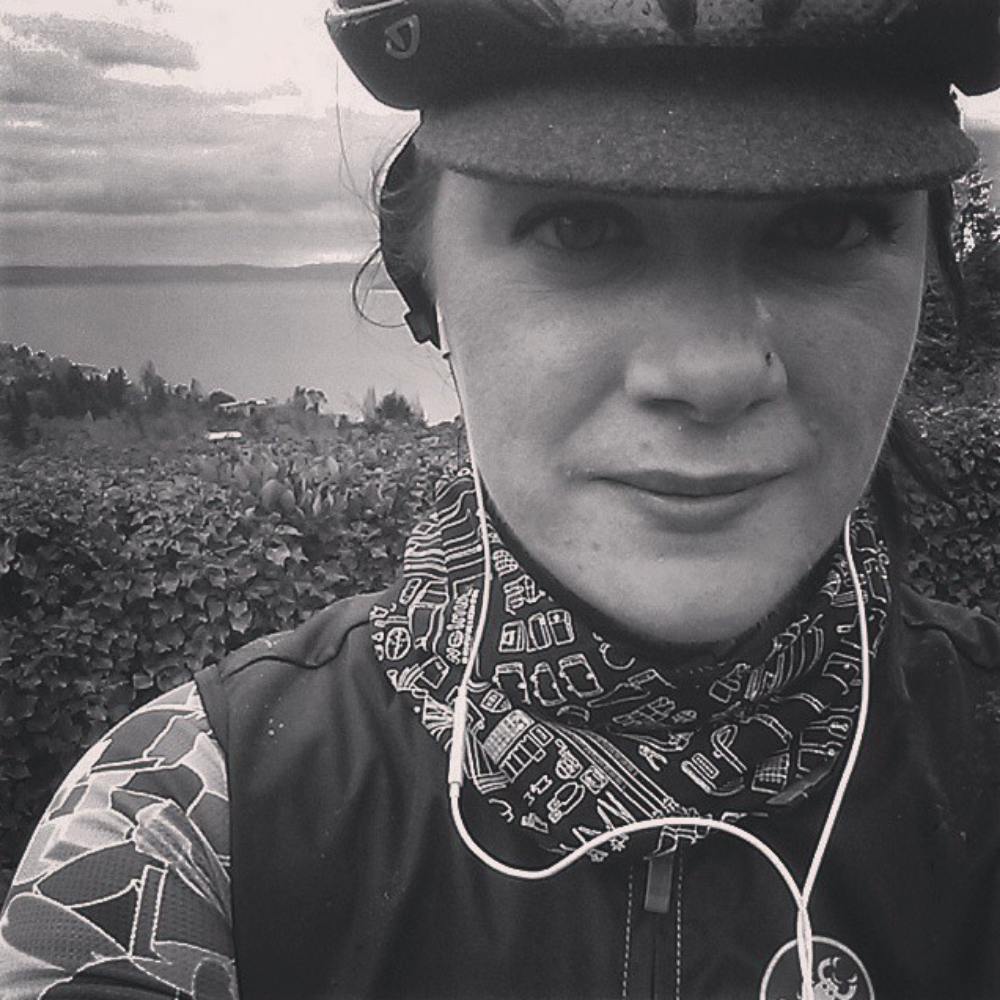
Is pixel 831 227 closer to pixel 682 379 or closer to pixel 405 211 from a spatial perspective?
pixel 682 379

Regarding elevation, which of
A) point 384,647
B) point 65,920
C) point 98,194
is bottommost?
point 65,920

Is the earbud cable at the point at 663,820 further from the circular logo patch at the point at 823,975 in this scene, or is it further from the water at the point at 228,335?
the water at the point at 228,335

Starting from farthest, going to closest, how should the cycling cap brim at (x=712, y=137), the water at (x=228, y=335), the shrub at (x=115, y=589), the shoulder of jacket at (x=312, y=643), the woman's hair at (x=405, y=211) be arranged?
1. the water at (x=228, y=335)
2. the shrub at (x=115, y=589)
3. the shoulder of jacket at (x=312, y=643)
4. the woman's hair at (x=405, y=211)
5. the cycling cap brim at (x=712, y=137)

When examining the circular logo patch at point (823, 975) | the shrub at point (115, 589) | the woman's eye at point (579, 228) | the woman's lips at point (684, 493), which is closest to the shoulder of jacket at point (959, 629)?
the circular logo patch at point (823, 975)

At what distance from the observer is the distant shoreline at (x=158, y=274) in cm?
345

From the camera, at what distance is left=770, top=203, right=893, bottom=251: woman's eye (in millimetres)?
947

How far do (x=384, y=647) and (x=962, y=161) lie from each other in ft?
2.20

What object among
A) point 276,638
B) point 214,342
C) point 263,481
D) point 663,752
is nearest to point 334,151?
point 214,342

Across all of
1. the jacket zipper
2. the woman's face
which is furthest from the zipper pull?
the woman's face

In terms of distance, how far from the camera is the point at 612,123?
0.88m

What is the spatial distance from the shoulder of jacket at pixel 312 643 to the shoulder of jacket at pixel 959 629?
0.56m

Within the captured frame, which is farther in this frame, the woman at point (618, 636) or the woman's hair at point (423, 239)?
the woman's hair at point (423, 239)

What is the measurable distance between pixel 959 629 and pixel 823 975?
433 millimetres

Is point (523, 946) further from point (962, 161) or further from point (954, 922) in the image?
point (962, 161)
